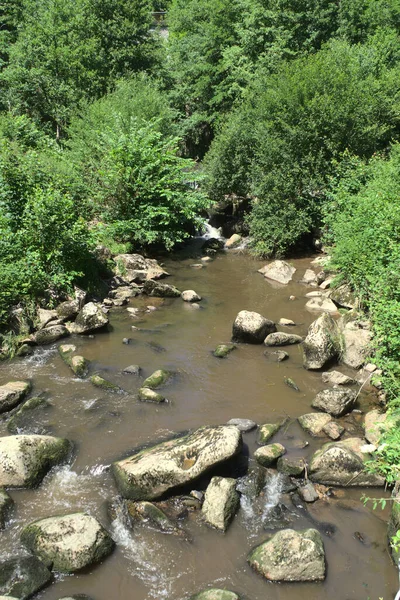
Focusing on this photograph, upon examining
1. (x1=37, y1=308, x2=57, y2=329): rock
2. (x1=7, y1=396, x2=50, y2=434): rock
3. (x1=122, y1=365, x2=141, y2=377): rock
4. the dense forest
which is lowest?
(x1=122, y1=365, x2=141, y2=377): rock

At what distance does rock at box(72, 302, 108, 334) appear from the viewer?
13.0 meters

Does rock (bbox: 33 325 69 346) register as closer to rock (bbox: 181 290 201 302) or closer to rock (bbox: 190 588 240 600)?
rock (bbox: 181 290 201 302)

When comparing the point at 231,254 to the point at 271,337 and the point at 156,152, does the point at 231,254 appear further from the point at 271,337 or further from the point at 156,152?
the point at 271,337

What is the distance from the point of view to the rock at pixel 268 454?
8.28 metres

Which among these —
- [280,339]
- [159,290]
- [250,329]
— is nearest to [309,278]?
[159,290]

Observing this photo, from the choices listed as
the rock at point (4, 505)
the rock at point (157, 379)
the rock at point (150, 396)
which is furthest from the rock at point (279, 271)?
the rock at point (4, 505)

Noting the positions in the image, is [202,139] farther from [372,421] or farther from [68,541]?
[68,541]

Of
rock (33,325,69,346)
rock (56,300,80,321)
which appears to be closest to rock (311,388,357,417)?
rock (33,325,69,346)

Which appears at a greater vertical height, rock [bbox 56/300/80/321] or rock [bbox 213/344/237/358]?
rock [bbox 56/300/80/321]

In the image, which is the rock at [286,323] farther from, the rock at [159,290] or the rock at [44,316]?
the rock at [44,316]

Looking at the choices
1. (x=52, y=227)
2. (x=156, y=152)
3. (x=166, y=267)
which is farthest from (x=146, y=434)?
(x=156, y=152)

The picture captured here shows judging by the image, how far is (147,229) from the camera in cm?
1891

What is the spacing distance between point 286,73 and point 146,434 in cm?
1643

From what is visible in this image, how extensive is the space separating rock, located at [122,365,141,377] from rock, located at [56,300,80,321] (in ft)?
10.1
